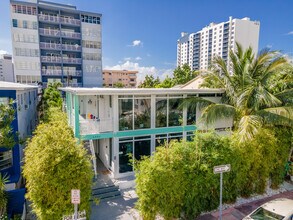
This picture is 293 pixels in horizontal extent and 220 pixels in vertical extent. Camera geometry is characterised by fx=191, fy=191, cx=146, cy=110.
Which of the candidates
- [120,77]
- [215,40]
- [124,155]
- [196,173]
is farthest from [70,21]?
[215,40]

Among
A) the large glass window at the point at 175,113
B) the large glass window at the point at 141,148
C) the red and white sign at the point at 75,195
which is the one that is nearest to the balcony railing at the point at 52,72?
the large glass window at the point at 141,148

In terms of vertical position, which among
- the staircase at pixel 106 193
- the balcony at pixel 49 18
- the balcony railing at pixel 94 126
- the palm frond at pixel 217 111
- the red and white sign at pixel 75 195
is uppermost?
the balcony at pixel 49 18

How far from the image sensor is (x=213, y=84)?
14.6 metres

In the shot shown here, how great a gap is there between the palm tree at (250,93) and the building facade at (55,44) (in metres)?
27.8

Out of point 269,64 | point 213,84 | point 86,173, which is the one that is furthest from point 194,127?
point 86,173

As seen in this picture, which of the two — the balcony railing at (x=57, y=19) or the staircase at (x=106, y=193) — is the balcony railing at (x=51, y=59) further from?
the staircase at (x=106, y=193)

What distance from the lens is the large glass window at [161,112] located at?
13.3 metres

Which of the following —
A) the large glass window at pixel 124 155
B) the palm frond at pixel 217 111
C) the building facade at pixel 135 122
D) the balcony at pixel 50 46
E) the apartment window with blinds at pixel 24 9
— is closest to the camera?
the building facade at pixel 135 122

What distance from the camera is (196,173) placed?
7.91 metres

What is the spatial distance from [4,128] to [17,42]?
33.2m

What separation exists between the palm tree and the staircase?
282 inches

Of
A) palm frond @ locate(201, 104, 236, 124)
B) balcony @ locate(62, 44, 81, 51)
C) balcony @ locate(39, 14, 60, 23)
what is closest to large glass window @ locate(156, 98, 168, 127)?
palm frond @ locate(201, 104, 236, 124)

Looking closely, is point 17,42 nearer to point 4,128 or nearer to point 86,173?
point 4,128

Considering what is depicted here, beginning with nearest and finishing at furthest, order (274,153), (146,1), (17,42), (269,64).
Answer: (274,153), (269,64), (146,1), (17,42)
